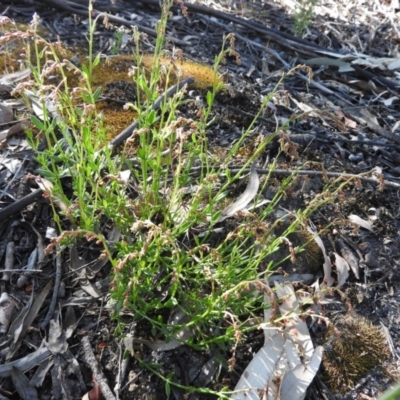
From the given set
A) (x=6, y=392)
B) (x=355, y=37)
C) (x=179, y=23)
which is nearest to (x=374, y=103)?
(x=355, y=37)

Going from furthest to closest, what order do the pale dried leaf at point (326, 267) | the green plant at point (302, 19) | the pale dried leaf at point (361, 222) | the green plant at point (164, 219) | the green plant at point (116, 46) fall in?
the green plant at point (302, 19), the green plant at point (116, 46), the pale dried leaf at point (361, 222), the pale dried leaf at point (326, 267), the green plant at point (164, 219)

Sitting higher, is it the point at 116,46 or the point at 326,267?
the point at 116,46

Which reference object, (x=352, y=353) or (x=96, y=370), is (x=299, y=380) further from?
(x=96, y=370)

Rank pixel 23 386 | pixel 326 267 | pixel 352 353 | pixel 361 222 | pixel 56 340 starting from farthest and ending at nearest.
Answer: pixel 361 222 < pixel 326 267 < pixel 352 353 < pixel 56 340 < pixel 23 386

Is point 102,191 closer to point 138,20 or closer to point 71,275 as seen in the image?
point 71,275

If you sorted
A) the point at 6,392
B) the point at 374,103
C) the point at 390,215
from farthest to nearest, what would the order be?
the point at 374,103 < the point at 390,215 < the point at 6,392

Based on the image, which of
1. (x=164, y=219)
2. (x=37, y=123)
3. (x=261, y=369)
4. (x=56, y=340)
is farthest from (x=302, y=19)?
(x=56, y=340)

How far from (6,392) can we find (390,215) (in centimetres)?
181

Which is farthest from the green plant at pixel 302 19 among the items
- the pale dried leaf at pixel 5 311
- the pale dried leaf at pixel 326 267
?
the pale dried leaf at pixel 5 311

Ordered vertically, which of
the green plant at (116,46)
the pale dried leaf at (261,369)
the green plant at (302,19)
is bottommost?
the pale dried leaf at (261,369)

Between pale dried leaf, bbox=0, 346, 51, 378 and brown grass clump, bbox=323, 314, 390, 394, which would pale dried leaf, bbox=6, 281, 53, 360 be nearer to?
pale dried leaf, bbox=0, 346, 51, 378

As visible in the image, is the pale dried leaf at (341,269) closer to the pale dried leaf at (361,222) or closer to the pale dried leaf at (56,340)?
the pale dried leaf at (361,222)

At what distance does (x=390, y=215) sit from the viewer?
8.09 ft

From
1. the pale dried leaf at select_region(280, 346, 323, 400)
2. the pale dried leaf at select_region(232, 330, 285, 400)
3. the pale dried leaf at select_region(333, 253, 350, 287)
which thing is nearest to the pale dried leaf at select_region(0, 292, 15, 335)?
the pale dried leaf at select_region(232, 330, 285, 400)
